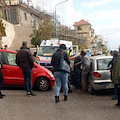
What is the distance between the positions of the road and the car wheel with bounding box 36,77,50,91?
958mm

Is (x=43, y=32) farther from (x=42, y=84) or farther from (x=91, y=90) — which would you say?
(x=91, y=90)

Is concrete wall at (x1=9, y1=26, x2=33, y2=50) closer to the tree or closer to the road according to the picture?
the tree

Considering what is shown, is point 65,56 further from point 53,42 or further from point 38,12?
point 38,12

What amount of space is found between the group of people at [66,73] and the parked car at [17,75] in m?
1.19

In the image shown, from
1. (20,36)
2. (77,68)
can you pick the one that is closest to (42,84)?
(77,68)

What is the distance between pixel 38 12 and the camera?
45.7 m

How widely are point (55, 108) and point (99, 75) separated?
92.3 inches

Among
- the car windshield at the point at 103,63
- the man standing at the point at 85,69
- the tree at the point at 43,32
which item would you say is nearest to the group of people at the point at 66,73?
the man standing at the point at 85,69

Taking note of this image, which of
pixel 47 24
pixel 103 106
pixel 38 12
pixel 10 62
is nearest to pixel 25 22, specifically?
pixel 38 12

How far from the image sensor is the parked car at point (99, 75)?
680cm

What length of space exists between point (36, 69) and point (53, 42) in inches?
269

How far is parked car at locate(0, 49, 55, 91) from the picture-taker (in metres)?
7.38

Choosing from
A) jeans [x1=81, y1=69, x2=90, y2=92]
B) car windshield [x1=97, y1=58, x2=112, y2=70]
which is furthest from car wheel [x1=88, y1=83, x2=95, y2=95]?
car windshield [x1=97, y1=58, x2=112, y2=70]

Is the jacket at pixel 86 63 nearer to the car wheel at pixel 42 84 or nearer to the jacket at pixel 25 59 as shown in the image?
the car wheel at pixel 42 84
